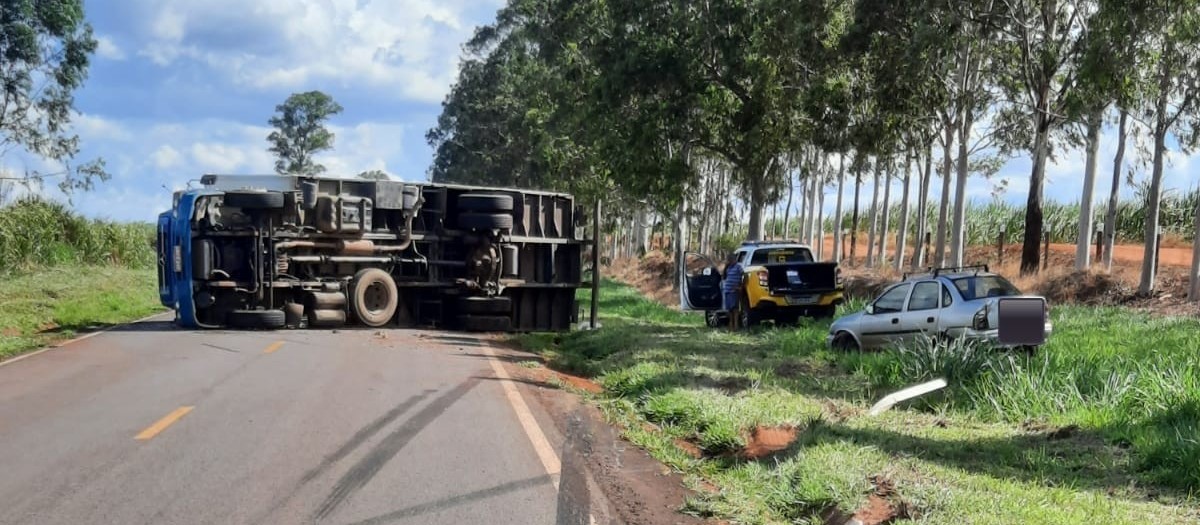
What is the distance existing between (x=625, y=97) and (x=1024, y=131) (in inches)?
428

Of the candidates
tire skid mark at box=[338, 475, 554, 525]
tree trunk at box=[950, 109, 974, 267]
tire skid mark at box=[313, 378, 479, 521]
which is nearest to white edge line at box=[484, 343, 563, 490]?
tire skid mark at box=[338, 475, 554, 525]

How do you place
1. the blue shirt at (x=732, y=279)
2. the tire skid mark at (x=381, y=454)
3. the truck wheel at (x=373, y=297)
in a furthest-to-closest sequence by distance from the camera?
the blue shirt at (x=732, y=279) → the truck wheel at (x=373, y=297) → the tire skid mark at (x=381, y=454)

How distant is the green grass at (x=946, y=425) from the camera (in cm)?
695

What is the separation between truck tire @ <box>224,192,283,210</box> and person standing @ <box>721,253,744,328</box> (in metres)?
8.75

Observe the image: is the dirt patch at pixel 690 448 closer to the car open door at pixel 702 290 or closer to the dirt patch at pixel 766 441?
the dirt patch at pixel 766 441

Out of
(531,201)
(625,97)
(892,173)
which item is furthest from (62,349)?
(892,173)

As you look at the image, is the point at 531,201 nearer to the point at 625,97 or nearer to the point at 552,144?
the point at 625,97

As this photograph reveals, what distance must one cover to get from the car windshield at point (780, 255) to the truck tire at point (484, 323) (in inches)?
221

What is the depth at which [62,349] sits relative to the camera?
1655 centimetres

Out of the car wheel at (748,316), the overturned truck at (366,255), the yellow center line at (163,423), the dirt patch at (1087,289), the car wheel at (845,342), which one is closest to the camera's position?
the yellow center line at (163,423)

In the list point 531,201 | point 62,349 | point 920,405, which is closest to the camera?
point 920,405

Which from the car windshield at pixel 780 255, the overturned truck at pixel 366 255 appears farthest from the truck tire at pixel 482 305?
the car windshield at pixel 780 255

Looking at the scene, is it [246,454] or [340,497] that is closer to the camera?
[340,497]

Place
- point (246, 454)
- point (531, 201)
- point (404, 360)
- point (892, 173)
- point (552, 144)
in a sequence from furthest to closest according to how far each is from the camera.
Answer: point (552, 144) → point (892, 173) → point (531, 201) → point (404, 360) → point (246, 454)
